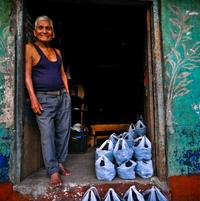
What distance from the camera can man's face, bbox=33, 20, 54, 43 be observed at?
2.98 m

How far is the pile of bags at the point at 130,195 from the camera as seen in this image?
254cm

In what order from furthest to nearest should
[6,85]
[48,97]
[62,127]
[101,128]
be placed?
[101,128] < [62,127] < [48,97] < [6,85]

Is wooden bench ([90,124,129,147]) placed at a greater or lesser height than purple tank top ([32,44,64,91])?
lesser

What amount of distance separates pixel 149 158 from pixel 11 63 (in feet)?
7.38

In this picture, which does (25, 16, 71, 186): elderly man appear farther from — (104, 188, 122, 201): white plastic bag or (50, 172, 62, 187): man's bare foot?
(104, 188, 122, 201): white plastic bag

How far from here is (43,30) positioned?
300cm

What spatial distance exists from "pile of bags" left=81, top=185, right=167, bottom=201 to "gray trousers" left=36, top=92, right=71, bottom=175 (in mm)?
596

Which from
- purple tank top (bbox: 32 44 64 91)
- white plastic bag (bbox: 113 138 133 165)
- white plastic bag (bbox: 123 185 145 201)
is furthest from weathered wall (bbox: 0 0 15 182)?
white plastic bag (bbox: 123 185 145 201)

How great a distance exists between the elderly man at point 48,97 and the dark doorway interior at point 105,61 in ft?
6.77

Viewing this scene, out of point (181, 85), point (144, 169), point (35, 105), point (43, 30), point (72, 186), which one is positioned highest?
point (43, 30)

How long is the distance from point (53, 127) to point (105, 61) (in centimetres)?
419

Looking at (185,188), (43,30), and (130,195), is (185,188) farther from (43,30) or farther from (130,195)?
(43,30)

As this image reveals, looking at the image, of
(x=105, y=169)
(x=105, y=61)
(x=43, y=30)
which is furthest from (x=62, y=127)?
(x=105, y=61)

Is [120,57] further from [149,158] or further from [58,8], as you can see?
[149,158]
